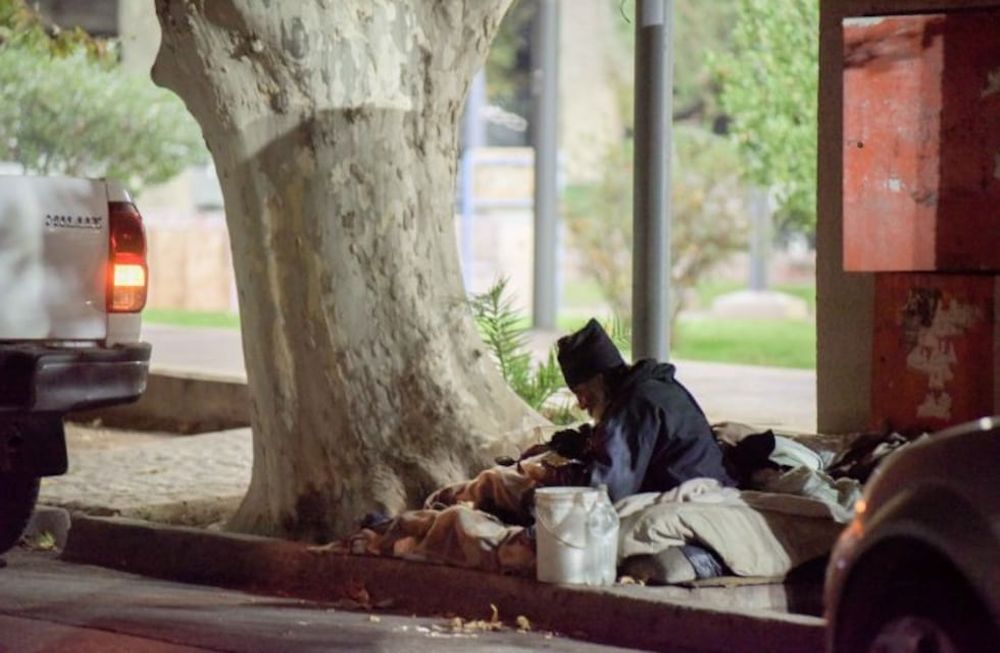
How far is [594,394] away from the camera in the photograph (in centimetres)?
829

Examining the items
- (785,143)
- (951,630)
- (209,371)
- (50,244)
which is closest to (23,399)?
(50,244)

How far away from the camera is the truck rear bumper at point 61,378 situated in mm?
8617

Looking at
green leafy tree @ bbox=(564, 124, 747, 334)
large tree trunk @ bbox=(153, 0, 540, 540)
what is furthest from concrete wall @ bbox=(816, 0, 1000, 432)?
green leafy tree @ bbox=(564, 124, 747, 334)

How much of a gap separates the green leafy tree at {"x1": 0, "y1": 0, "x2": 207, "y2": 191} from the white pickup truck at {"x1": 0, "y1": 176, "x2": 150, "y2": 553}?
951cm

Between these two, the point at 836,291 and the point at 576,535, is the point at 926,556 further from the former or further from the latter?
the point at 836,291

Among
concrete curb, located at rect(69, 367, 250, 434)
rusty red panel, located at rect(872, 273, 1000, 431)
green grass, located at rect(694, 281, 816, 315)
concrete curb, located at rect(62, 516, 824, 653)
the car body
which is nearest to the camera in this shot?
the car body

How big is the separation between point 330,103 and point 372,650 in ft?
8.99

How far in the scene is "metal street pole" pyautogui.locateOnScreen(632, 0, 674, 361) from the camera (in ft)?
30.5

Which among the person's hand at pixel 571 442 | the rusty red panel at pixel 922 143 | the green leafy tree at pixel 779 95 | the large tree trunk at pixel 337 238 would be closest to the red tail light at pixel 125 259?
the large tree trunk at pixel 337 238

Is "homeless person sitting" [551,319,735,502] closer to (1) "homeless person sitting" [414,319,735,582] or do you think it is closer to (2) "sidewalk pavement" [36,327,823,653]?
(1) "homeless person sitting" [414,319,735,582]

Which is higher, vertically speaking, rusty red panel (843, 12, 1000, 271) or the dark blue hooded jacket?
rusty red panel (843, 12, 1000, 271)

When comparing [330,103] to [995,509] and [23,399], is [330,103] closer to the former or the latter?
[23,399]

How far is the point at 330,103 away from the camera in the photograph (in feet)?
30.4

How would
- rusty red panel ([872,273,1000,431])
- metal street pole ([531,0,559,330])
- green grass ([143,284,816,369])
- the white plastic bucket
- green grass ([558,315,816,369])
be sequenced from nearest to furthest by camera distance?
the white plastic bucket → rusty red panel ([872,273,1000,431]) → green grass ([558,315,816,369]) → green grass ([143,284,816,369]) → metal street pole ([531,0,559,330])
